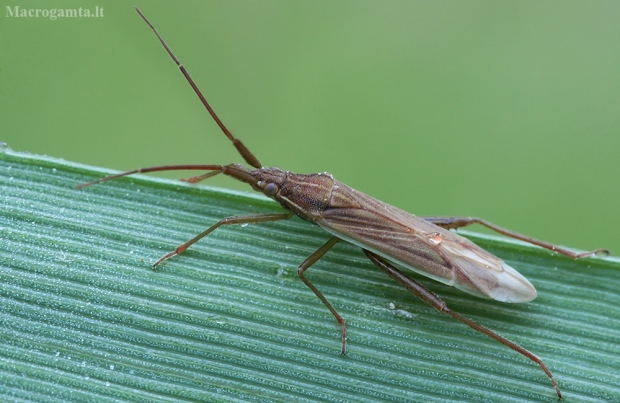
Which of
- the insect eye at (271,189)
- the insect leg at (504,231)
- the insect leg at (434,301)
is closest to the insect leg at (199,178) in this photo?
the insect eye at (271,189)

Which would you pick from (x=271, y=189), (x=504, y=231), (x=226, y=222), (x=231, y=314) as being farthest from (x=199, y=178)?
(x=504, y=231)

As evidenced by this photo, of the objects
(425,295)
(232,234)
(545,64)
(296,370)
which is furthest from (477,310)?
(545,64)

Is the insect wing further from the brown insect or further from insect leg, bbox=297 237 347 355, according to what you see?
insect leg, bbox=297 237 347 355

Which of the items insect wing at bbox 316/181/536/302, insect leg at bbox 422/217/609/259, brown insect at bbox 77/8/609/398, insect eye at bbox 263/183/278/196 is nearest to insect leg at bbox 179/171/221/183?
brown insect at bbox 77/8/609/398

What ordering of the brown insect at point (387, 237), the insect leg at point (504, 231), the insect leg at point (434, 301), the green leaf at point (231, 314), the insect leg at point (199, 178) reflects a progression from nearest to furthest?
the green leaf at point (231, 314)
the insect leg at point (434, 301)
the brown insect at point (387, 237)
the insect leg at point (504, 231)
the insect leg at point (199, 178)

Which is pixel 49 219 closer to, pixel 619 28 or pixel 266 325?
pixel 266 325

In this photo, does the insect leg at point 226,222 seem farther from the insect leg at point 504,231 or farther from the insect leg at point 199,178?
the insect leg at point 504,231

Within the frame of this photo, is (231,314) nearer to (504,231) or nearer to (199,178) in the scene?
(199,178)
